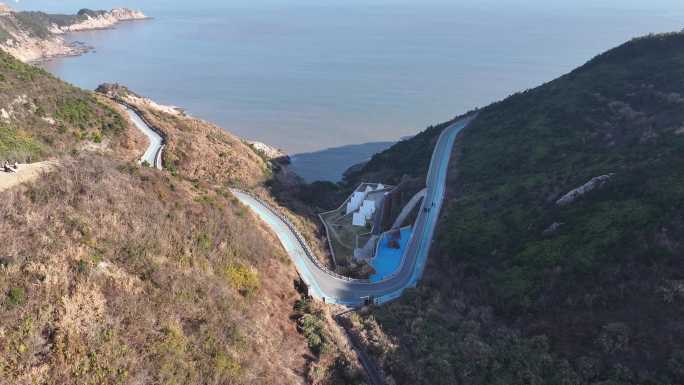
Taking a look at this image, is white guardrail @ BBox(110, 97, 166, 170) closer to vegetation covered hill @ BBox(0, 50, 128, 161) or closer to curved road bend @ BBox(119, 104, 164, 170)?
curved road bend @ BBox(119, 104, 164, 170)

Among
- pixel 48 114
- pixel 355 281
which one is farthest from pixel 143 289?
pixel 48 114

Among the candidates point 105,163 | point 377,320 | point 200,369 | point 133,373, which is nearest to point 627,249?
point 377,320

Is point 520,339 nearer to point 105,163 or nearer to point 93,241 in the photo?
point 93,241

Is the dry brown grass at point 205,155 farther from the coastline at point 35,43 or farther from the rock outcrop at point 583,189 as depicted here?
the coastline at point 35,43

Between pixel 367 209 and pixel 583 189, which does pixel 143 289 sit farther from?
pixel 583 189

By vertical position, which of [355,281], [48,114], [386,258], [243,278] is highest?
[48,114]

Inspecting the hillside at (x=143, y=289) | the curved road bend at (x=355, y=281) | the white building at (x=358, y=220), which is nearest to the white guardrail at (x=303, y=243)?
the curved road bend at (x=355, y=281)
